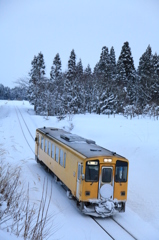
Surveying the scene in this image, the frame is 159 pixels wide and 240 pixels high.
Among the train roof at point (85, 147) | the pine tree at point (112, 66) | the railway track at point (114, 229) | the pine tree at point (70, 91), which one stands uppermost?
the pine tree at point (112, 66)

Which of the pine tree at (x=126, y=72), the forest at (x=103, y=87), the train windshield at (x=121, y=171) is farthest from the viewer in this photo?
the pine tree at (x=126, y=72)

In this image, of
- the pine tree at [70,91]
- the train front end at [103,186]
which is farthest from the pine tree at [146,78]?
the train front end at [103,186]

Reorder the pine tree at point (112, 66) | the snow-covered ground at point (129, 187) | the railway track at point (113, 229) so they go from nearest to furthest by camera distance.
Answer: the railway track at point (113, 229)
the snow-covered ground at point (129, 187)
the pine tree at point (112, 66)

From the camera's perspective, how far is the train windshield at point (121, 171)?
10.1 meters

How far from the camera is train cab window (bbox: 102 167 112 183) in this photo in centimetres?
993

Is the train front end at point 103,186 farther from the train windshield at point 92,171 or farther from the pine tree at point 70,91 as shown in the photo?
the pine tree at point 70,91

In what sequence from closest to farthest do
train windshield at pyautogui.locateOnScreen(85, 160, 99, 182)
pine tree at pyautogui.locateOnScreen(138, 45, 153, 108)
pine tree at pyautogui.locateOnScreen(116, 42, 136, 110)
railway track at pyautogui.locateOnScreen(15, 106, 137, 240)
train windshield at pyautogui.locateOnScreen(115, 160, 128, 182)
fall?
1. railway track at pyautogui.locateOnScreen(15, 106, 137, 240)
2. train windshield at pyautogui.locateOnScreen(85, 160, 99, 182)
3. train windshield at pyautogui.locateOnScreen(115, 160, 128, 182)
4. pine tree at pyautogui.locateOnScreen(138, 45, 153, 108)
5. pine tree at pyautogui.locateOnScreen(116, 42, 136, 110)

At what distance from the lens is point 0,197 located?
5797 mm

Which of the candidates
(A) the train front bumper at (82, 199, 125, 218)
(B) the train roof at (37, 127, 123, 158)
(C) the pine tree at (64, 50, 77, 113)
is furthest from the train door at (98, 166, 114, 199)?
(C) the pine tree at (64, 50, 77, 113)

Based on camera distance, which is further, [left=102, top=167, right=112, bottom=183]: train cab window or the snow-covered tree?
the snow-covered tree

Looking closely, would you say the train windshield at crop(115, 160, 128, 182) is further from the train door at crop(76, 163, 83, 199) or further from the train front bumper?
the train door at crop(76, 163, 83, 199)

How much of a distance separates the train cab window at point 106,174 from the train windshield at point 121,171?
0.24 metres

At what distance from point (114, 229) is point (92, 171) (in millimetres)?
2057

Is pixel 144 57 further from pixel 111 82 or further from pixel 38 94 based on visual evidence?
pixel 38 94
